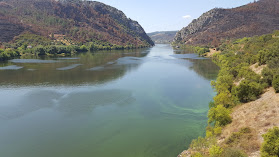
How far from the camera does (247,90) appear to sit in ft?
106

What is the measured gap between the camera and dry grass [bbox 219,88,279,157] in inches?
794

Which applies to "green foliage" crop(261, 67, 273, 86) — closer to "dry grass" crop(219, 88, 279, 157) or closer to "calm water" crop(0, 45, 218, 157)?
"dry grass" crop(219, 88, 279, 157)

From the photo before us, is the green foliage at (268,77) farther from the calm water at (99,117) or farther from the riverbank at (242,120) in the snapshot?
the calm water at (99,117)

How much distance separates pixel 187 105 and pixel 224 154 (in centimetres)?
2232

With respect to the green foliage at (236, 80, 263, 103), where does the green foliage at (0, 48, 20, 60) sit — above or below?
above

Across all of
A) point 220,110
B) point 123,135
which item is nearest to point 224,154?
point 220,110

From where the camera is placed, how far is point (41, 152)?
24.8 metres

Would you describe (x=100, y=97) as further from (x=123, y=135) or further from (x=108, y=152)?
(x=108, y=152)

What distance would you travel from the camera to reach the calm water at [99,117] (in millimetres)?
25594

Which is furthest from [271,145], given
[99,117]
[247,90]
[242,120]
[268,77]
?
[99,117]

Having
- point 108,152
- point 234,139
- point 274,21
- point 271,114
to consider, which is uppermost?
point 274,21

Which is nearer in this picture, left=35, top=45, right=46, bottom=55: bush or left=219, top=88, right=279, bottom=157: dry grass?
left=219, top=88, right=279, bottom=157: dry grass

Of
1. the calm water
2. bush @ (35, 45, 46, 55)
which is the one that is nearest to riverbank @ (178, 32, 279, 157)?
the calm water

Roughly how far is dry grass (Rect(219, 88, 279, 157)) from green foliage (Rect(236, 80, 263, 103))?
3.84 feet
